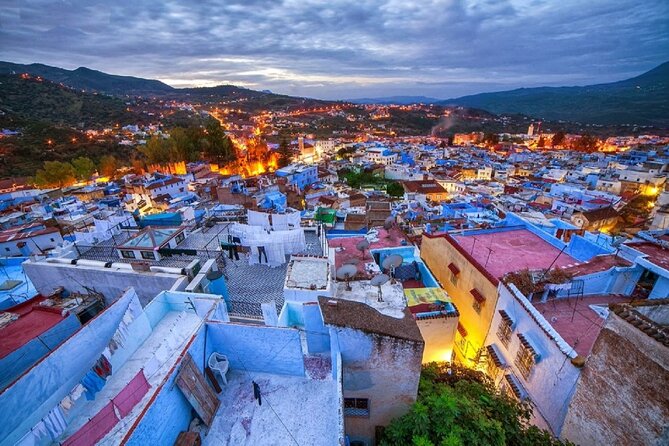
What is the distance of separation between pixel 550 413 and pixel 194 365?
9157 millimetres

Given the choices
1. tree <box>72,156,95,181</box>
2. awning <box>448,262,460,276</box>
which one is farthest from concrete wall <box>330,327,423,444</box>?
tree <box>72,156,95,181</box>

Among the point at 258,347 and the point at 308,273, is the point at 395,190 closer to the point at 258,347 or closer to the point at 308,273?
the point at 308,273

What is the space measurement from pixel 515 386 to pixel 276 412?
773cm

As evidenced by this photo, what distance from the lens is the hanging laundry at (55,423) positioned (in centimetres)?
486

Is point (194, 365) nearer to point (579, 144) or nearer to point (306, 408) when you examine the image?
point (306, 408)

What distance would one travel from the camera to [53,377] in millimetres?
5926

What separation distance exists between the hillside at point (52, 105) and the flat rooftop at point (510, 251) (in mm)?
114496

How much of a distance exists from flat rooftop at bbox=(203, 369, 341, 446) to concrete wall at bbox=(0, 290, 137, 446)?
3067 mm

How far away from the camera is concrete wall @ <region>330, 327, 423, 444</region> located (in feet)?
19.1

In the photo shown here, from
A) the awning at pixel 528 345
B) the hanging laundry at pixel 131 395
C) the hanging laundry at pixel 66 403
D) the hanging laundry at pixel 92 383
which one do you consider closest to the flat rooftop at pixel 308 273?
the hanging laundry at pixel 131 395

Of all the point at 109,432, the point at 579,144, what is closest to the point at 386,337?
the point at 109,432

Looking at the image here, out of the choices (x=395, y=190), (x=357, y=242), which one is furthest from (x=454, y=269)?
(x=395, y=190)

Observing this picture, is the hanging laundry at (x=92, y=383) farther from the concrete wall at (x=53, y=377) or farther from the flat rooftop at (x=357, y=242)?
the flat rooftop at (x=357, y=242)

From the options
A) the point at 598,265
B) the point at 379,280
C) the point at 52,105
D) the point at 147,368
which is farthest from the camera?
the point at 52,105
